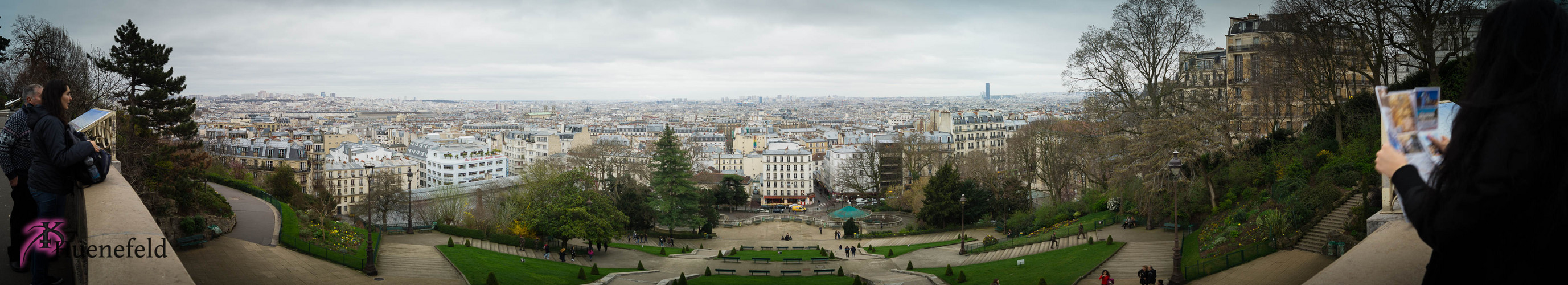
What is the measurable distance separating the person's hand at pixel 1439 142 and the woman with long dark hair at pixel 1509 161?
0.20m

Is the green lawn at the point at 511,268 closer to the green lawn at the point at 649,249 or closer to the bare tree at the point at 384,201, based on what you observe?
the green lawn at the point at 649,249

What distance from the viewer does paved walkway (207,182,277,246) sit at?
20.0m

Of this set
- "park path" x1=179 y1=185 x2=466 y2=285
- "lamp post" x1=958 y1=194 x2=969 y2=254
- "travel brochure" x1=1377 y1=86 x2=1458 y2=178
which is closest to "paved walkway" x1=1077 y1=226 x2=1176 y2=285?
"lamp post" x1=958 y1=194 x2=969 y2=254

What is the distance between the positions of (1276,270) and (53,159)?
1701 cm

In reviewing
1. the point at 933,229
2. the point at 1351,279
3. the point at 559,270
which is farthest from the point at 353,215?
the point at 1351,279

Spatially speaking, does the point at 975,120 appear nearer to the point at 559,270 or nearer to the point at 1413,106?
the point at 559,270

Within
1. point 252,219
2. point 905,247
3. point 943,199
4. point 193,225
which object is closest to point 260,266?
point 193,225

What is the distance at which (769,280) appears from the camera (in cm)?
2109

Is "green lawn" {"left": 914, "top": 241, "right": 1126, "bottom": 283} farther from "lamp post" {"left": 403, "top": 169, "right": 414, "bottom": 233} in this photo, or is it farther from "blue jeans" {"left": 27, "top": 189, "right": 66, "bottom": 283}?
"lamp post" {"left": 403, "top": 169, "right": 414, "bottom": 233}

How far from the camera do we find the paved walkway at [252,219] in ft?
65.5

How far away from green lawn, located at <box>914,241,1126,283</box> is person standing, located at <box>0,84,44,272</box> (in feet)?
54.2

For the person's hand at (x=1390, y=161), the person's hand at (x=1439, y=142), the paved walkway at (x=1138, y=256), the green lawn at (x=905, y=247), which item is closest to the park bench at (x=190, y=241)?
the paved walkway at (x=1138, y=256)

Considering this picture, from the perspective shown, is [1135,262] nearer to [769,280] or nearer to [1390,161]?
[769,280]

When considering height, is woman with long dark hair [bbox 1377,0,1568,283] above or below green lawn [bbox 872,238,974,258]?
above
